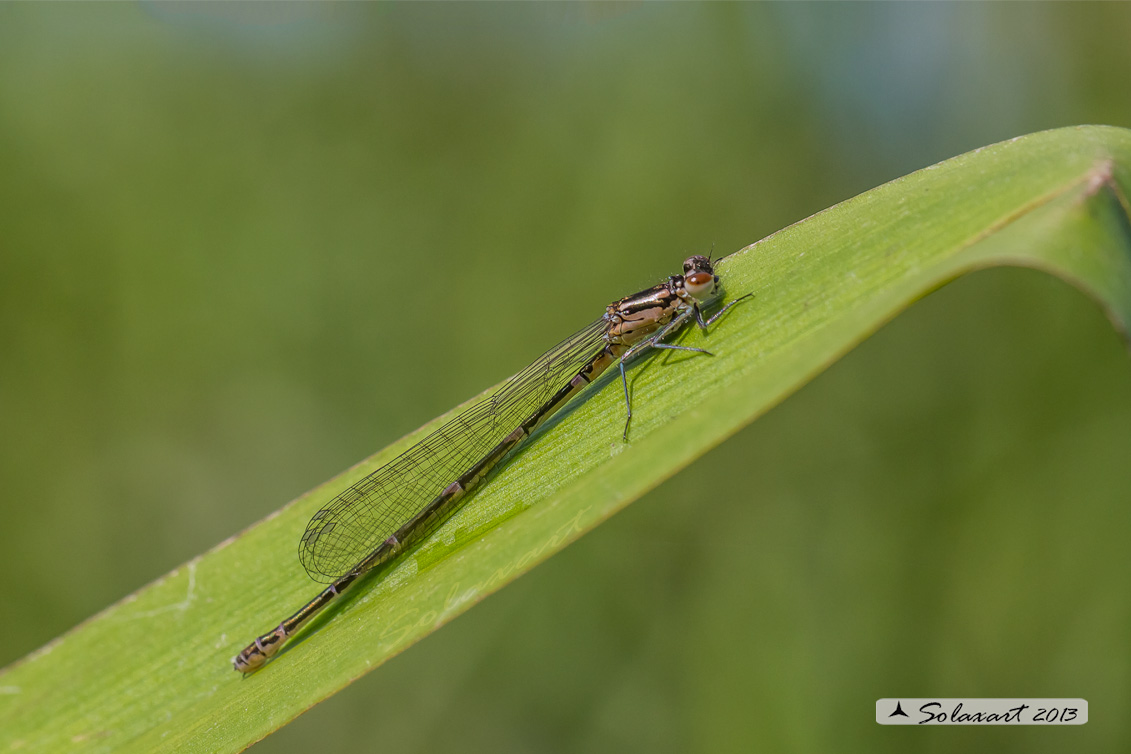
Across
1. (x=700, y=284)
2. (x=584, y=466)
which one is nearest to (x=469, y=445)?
(x=584, y=466)

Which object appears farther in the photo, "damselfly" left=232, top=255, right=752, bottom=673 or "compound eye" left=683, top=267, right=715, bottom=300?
"compound eye" left=683, top=267, right=715, bottom=300

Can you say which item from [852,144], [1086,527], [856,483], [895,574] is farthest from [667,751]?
[852,144]

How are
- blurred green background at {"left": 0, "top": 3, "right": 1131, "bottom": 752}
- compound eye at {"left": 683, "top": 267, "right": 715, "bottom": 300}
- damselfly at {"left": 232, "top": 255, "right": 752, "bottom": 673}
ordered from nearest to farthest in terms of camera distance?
damselfly at {"left": 232, "top": 255, "right": 752, "bottom": 673}, compound eye at {"left": 683, "top": 267, "right": 715, "bottom": 300}, blurred green background at {"left": 0, "top": 3, "right": 1131, "bottom": 752}

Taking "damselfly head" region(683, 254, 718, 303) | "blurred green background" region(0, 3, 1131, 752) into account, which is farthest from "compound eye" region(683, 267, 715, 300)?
"blurred green background" region(0, 3, 1131, 752)

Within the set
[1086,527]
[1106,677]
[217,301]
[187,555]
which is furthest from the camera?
[217,301]

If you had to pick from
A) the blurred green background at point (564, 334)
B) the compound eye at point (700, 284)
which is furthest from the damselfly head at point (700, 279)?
the blurred green background at point (564, 334)

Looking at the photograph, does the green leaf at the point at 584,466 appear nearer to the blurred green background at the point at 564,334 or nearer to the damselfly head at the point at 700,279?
the damselfly head at the point at 700,279

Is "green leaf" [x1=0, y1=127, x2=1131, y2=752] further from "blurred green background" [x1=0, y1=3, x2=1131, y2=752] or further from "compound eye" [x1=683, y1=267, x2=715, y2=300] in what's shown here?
"blurred green background" [x1=0, y1=3, x2=1131, y2=752]

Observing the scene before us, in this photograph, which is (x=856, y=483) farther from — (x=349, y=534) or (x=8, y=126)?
(x=8, y=126)
